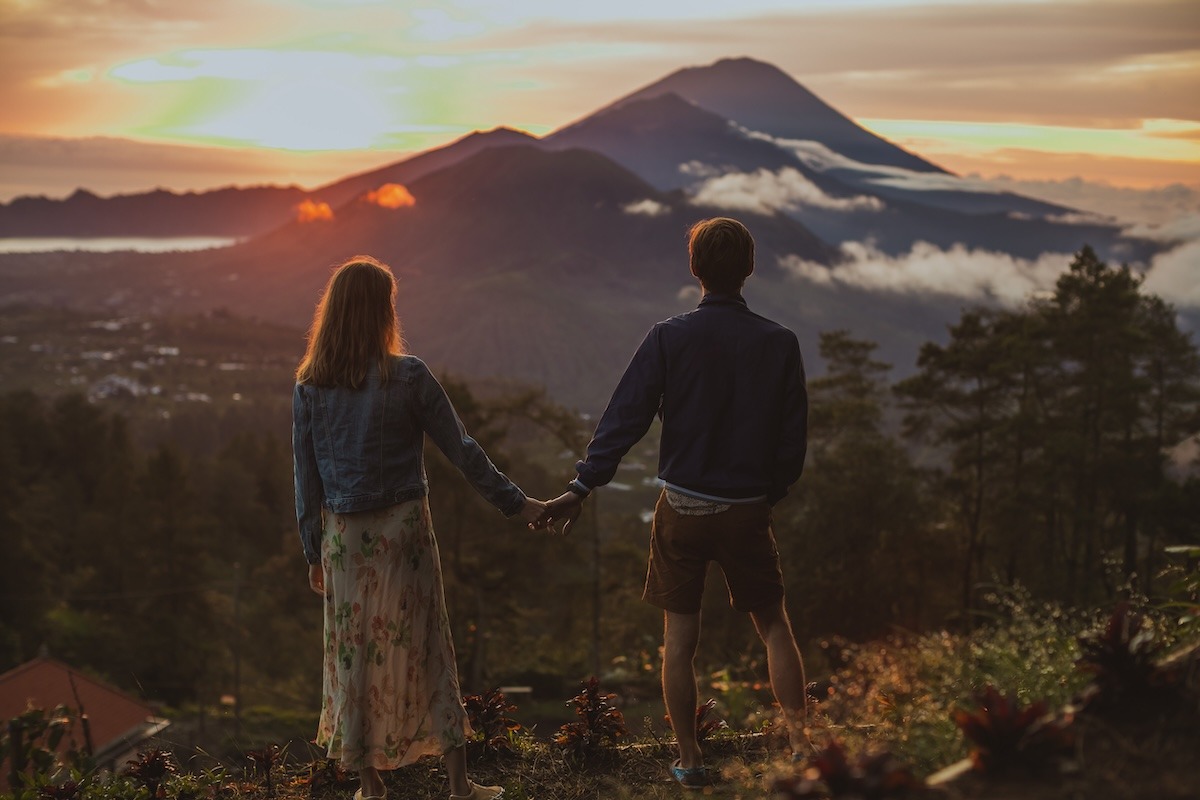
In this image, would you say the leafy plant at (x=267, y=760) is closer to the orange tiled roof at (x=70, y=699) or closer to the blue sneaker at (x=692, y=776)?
the blue sneaker at (x=692, y=776)

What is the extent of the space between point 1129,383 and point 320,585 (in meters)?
34.0

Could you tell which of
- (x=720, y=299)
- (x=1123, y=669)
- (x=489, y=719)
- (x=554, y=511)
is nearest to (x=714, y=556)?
(x=554, y=511)

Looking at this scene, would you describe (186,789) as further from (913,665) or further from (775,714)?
(913,665)

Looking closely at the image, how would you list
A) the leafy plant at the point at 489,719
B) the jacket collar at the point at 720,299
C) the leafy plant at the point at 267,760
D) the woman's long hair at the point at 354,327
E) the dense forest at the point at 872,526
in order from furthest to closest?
the dense forest at the point at 872,526, the leafy plant at the point at 489,719, the leafy plant at the point at 267,760, the jacket collar at the point at 720,299, the woman's long hair at the point at 354,327

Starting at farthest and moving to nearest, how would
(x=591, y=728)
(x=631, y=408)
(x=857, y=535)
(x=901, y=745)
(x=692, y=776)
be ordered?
(x=857, y=535) → (x=591, y=728) → (x=692, y=776) → (x=631, y=408) → (x=901, y=745)

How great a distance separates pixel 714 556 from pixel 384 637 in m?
1.43

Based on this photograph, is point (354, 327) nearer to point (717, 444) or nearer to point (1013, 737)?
point (717, 444)

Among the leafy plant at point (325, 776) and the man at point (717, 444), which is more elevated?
the man at point (717, 444)

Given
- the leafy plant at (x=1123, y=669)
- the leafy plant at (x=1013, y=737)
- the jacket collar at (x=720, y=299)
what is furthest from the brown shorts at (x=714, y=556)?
the leafy plant at (x=1013, y=737)

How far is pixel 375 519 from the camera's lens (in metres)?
4.62

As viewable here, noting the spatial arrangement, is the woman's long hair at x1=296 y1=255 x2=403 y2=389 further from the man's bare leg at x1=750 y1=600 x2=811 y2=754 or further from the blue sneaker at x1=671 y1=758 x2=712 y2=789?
the blue sneaker at x1=671 y1=758 x2=712 y2=789

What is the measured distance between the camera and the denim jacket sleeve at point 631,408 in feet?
15.1

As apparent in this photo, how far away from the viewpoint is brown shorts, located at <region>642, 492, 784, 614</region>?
14.9 ft

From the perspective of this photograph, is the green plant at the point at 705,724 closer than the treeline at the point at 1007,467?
Yes
